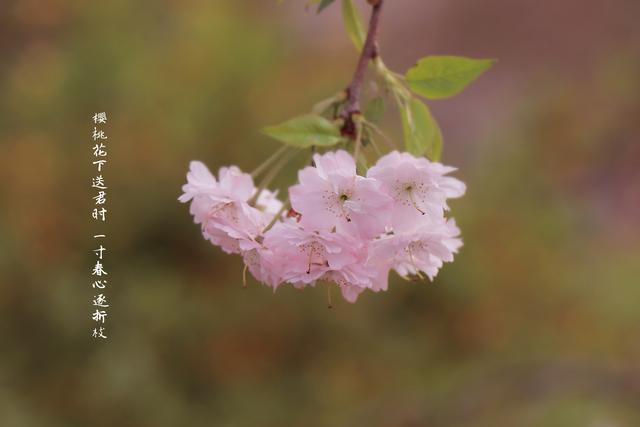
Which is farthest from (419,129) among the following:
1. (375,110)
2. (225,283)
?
(225,283)

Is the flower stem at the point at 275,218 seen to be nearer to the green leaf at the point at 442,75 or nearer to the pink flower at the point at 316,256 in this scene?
the pink flower at the point at 316,256

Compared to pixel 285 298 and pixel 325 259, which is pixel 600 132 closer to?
pixel 285 298

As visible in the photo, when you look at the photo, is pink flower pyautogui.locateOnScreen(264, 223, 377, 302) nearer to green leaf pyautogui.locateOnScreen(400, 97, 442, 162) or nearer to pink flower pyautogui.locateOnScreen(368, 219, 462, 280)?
pink flower pyautogui.locateOnScreen(368, 219, 462, 280)

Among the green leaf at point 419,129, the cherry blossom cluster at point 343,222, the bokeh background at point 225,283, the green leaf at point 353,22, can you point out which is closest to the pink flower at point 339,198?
the cherry blossom cluster at point 343,222

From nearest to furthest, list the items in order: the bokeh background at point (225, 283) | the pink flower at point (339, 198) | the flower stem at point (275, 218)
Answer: the pink flower at point (339, 198)
the flower stem at point (275, 218)
the bokeh background at point (225, 283)

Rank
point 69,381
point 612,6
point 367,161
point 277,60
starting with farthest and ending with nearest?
point 612,6
point 277,60
point 69,381
point 367,161

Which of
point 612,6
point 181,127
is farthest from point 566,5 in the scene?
point 181,127
